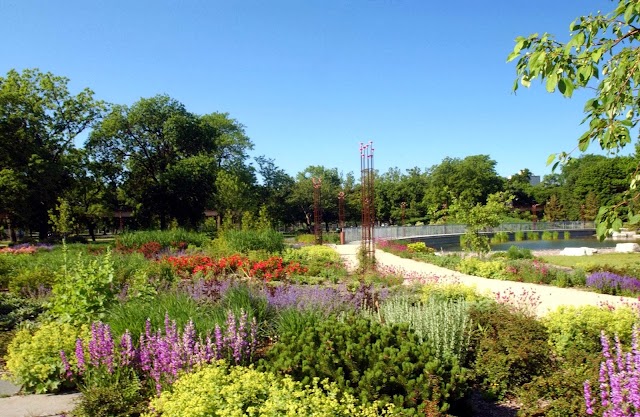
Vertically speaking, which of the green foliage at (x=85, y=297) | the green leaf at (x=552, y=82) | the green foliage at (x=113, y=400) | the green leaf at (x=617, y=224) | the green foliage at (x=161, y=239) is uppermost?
the green leaf at (x=552, y=82)

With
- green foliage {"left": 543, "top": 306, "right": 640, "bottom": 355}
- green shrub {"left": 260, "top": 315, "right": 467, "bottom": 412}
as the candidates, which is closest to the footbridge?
green foliage {"left": 543, "top": 306, "right": 640, "bottom": 355}

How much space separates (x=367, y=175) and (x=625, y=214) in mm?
11826

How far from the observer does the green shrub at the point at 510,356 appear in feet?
13.3

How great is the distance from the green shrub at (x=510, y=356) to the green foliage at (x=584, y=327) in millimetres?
178

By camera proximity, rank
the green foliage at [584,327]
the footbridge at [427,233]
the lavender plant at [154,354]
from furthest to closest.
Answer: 1. the footbridge at [427,233]
2. the green foliage at [584,327]
3. the lavender plant at [154,354]

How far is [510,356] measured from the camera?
4.02 meters

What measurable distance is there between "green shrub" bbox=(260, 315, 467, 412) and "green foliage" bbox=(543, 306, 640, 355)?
4.89 ft

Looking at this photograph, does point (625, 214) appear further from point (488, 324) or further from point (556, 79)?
point (488, 324)

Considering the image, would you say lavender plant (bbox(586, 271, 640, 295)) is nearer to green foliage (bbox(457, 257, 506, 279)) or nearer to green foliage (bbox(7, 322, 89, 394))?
green foliage (bbox(457, 257, 506, 279))

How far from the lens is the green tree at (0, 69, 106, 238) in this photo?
27.9 metres

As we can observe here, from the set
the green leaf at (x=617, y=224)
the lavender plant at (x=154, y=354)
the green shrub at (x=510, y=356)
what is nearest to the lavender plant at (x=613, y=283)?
the green shrub at (x=510, y=356)

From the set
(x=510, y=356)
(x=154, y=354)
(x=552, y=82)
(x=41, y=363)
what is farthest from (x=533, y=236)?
(x=552, y=82)

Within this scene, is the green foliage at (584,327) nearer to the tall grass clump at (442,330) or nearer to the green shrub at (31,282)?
the tall grass clump at (442,330)

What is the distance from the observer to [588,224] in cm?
5397
